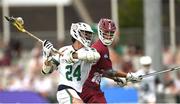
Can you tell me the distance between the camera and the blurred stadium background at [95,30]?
19.7 metres

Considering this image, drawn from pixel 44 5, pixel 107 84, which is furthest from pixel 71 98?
pixel 44 5

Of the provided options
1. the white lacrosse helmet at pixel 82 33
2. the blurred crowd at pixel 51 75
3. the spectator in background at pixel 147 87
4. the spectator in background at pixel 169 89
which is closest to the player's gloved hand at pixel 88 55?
the white lacrosse helmet at pixel 82 33

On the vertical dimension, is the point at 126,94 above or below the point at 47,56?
below

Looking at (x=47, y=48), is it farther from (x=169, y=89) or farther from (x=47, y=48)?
(x=169, y=89)

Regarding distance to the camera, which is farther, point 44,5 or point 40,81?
point 44,5

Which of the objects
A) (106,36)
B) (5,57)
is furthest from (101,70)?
(5,57)

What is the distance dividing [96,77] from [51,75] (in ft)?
25.9

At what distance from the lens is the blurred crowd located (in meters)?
20.1

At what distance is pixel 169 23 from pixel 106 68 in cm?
1261

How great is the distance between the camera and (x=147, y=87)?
61.9 ft

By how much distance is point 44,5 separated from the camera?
32.1m

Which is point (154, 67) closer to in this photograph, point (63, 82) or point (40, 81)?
point (40, 81)

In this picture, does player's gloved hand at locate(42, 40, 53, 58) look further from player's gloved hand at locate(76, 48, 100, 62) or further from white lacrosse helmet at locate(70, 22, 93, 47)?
player's gloved hand at locate(76, 48, 100, 62)

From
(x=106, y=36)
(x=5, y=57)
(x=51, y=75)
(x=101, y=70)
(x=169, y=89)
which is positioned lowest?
(x=169, y=89)
